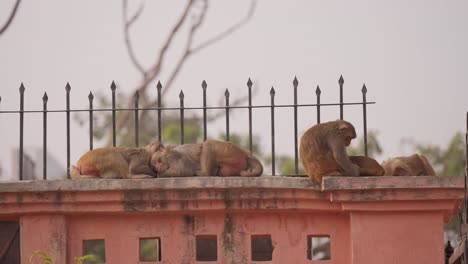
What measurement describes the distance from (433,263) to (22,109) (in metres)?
3.65

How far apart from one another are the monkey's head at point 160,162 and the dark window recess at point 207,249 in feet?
3.85

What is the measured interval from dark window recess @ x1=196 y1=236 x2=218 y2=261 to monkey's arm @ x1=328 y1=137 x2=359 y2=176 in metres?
1.67

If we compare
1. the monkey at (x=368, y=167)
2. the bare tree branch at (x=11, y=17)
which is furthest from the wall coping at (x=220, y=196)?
the bare tree branch at (x=11, y=17)

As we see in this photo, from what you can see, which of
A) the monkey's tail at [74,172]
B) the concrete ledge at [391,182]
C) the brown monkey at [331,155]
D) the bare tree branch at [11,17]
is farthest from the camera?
the bare tree branch at [11,17]

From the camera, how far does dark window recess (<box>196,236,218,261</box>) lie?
38.1 ft

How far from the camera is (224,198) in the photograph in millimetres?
10141

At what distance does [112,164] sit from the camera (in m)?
10.8

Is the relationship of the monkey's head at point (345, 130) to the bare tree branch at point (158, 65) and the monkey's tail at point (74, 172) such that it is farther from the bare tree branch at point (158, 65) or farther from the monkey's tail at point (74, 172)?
the bare tree branch at point (158, 65)

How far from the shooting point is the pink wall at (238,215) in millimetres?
9984

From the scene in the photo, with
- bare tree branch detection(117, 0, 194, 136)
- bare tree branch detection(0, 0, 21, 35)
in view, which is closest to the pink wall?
bare tree branch detection(0, 0, 21, 35)

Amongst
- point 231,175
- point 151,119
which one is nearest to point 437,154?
point 151,119

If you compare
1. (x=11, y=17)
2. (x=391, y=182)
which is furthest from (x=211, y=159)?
(x=11, y=17)

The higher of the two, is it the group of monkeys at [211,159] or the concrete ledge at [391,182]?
the group of monkeys at [211,159]

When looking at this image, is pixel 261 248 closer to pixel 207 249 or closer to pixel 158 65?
pixel 207 249
